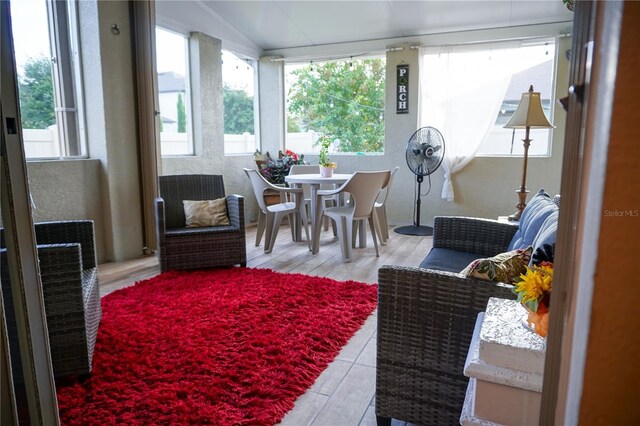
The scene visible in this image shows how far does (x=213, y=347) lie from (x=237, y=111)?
4231mm

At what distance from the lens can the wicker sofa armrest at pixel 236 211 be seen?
3531mm

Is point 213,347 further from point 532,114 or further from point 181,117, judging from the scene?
point 181,117

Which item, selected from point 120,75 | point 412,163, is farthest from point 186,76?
point 412,163

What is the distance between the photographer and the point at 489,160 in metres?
5.18

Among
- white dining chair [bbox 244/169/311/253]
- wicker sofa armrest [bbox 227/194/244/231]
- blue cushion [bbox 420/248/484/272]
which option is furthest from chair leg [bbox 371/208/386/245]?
blue cushion [bbox 420/248/484/272]

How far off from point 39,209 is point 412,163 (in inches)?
148

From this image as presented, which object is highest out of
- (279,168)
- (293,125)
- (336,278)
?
(293,125)

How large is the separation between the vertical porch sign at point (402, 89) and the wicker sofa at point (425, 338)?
415 centimetres

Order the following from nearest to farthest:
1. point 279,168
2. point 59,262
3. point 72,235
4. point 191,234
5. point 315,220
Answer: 1. point 59,262
2. point 72,235
3. point 191,234
4. point 315,220
5. point 279,168

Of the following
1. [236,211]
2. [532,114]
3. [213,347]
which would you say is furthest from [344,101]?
[213,347]

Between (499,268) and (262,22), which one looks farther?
(262,22)

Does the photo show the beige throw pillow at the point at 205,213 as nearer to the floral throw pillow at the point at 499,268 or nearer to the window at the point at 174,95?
the window at the point at 174,95

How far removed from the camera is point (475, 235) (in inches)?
100

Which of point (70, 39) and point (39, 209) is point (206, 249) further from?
point (70, 39)
